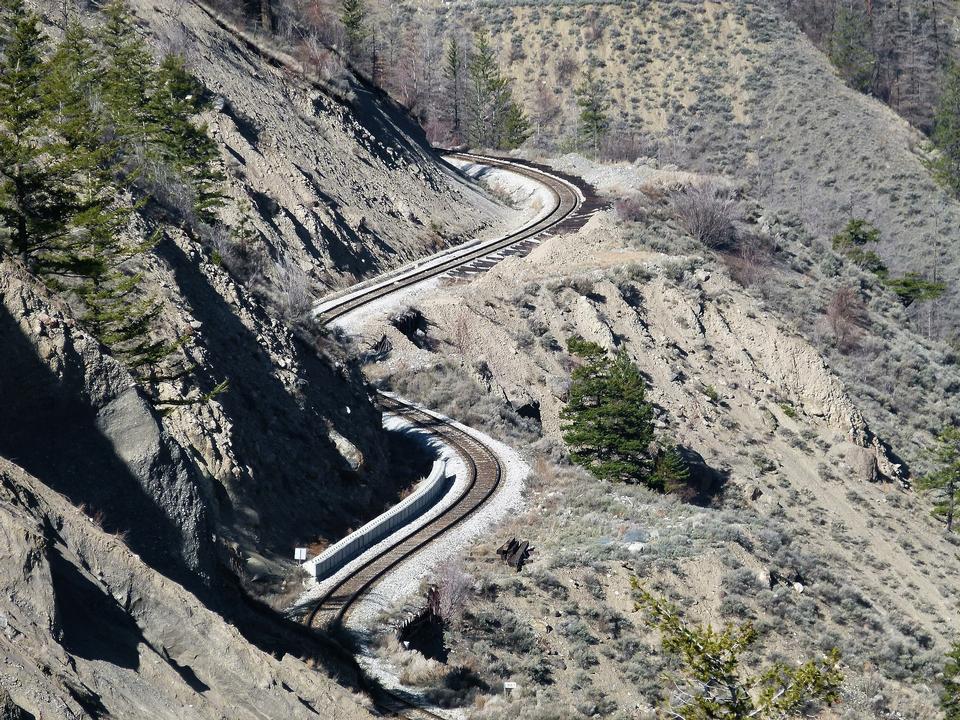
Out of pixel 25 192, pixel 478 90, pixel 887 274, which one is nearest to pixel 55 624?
pixel 25 192

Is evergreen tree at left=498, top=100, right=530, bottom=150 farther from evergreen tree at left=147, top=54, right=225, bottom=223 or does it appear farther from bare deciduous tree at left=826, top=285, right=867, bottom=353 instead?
evergreen tree at left=147, top=54, right=225, bottom=223

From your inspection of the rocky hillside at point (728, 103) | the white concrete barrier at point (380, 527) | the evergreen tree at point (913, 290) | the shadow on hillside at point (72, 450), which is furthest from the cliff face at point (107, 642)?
the rocky hillside at point (728, 103)

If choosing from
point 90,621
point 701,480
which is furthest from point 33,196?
point 701,480

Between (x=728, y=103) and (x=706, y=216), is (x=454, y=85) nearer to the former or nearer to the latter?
(x=728, y=103)

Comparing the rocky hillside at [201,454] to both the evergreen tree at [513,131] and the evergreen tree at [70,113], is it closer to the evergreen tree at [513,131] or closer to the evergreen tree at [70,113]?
the evergreen tree at [70,113]

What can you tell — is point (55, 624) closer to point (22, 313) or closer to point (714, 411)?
point (22, 313)

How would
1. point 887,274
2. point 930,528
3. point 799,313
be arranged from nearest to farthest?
A: point 930,528
point 799,313
point 887,274
